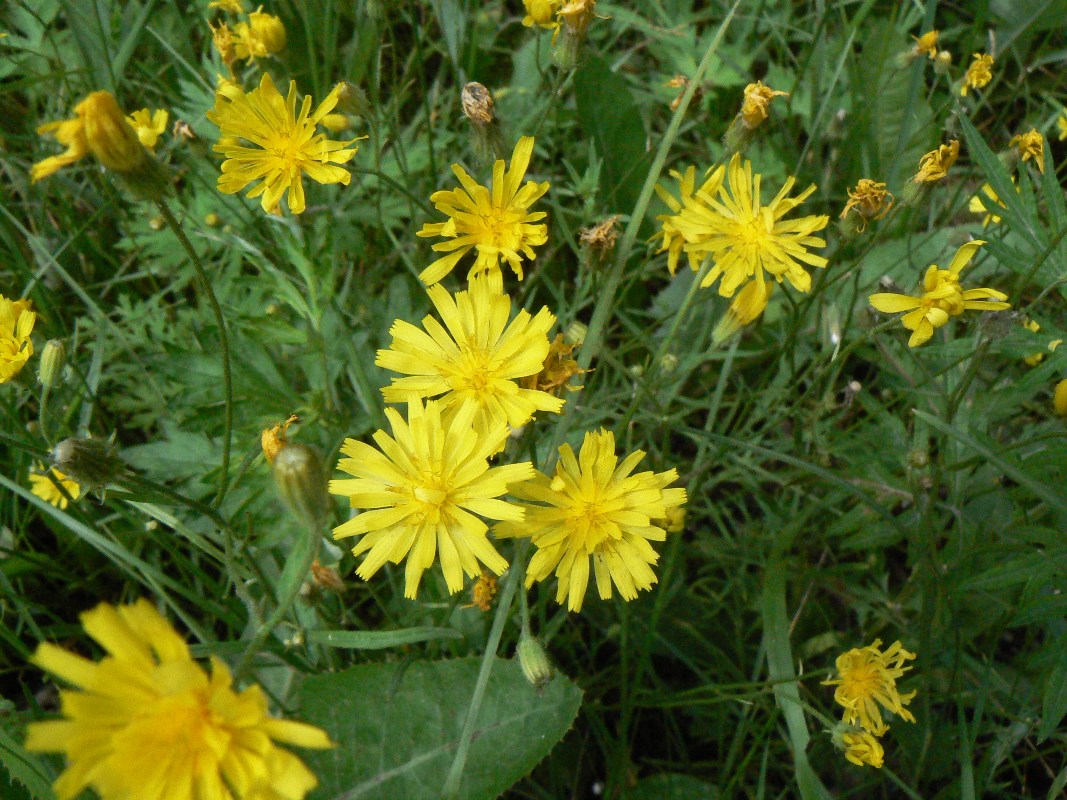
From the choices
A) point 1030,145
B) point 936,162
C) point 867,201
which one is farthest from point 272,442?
point 1030,145

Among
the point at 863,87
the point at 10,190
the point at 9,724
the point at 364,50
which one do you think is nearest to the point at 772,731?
the point at 9,724

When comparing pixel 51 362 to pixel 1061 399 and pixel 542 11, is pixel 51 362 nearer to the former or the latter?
pixel 542 11

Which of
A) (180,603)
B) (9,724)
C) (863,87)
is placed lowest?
(180,603)

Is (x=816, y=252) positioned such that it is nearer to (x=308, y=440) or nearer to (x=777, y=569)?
(x=777, y=569)

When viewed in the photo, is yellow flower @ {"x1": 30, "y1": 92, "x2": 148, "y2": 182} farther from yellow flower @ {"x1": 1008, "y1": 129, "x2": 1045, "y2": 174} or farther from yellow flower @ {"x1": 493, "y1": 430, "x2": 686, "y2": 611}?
yellow flower @ {"x1": 1008, "y1": 129, "x2": 1045, "y2": 174}

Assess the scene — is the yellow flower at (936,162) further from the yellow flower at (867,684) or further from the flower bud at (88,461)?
the flower bud at (88,461)

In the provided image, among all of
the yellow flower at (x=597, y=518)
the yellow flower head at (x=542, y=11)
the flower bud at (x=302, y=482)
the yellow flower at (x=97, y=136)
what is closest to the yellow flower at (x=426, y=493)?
the yellow flower at (x=597, y=518)
